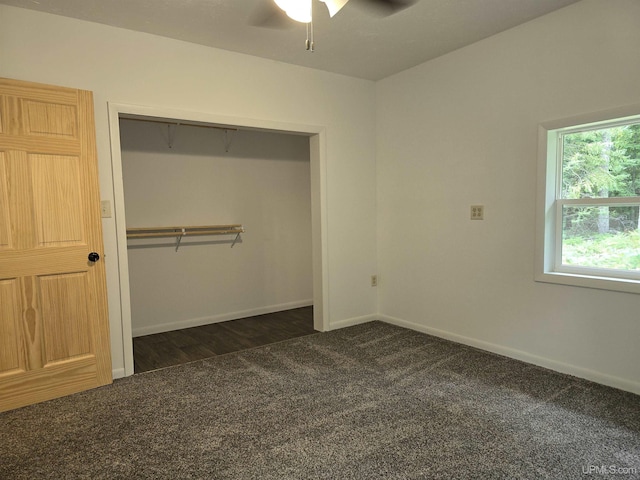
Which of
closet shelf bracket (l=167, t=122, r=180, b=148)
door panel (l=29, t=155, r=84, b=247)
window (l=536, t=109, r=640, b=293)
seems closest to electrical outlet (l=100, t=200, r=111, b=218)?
door panel (l=29, t=155, r=84, b=247)

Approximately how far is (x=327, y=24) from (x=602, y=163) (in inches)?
80.7

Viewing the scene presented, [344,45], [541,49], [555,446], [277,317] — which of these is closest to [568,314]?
[555,446]

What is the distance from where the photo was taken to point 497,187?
317 cm

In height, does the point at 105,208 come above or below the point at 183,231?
above

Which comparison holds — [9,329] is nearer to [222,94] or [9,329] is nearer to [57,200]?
[57,200]

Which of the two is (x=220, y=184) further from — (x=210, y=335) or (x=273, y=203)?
(x=210, y=335)

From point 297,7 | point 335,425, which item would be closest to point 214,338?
point 335,425

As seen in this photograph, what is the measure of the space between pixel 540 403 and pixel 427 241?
167cm

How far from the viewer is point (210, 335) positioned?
396 cm

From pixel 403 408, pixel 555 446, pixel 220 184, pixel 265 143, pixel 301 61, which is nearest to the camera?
pixel 555 446

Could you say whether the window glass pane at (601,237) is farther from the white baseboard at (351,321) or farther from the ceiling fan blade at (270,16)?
the ceiling fan blade at (270,16)

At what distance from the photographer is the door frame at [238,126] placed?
287 cm

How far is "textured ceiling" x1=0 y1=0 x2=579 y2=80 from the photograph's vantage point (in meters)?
2.54

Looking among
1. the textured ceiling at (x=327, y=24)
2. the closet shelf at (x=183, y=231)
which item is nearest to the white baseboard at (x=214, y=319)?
the closet shelf at (x=183, y=231)
